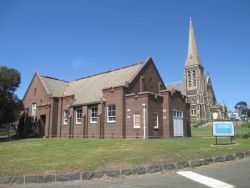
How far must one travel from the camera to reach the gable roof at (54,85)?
40.7m

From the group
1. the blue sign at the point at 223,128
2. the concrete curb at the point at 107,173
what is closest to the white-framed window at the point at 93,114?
the blue sign at the point at 223,128

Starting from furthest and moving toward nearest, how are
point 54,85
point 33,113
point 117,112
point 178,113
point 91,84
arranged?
point 54,85
point 33,113
point 91,84
point 178,113
point 117,112

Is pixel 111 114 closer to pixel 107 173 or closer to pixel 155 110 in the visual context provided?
pixel 155 110

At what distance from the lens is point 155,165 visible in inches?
443

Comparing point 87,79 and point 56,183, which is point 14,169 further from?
point 87,79

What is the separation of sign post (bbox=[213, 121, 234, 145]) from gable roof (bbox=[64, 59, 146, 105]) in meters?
13.6

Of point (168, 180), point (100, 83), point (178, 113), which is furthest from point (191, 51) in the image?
point (168, 180)

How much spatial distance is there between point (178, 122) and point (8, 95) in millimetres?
20506

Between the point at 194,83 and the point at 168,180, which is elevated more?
the point at 194,83

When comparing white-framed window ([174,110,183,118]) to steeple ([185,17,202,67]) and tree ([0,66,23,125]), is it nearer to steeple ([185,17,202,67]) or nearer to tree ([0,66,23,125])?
tree ([0,66,23,125])

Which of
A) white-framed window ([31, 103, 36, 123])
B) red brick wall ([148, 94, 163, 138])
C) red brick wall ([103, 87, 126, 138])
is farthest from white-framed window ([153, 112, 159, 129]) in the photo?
white-framed window ([31, 103, 36, 123])

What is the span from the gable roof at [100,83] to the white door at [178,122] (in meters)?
6.35

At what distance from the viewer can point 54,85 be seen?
141 feet

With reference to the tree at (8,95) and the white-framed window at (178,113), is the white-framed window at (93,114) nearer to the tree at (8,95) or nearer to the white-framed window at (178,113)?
the white-framed window at (178,113)
